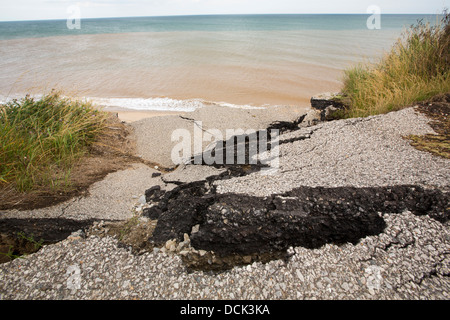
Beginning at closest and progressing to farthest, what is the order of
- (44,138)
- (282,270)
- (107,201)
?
(282,270) → (107,201) → (44,138)

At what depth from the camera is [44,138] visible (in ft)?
9.37

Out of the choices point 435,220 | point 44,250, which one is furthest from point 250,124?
point 44,250

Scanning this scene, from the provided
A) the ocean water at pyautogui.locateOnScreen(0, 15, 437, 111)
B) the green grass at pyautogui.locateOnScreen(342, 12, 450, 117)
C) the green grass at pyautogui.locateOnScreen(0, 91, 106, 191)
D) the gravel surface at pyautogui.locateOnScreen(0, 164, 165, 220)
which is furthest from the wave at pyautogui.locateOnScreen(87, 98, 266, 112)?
the gravel surface at pyautogui.locateOnScreen(0, 164, 165, 220)

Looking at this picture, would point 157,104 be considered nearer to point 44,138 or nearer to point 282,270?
point 44,138

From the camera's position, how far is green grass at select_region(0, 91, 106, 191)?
2.42 meters

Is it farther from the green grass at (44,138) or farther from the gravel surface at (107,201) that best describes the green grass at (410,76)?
the green grass at (44,138)

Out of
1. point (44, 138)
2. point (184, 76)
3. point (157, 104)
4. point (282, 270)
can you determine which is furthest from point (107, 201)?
point (184, 76)

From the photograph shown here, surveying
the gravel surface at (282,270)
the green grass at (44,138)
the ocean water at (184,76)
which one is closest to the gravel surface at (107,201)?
the gravel surface at (282,270)

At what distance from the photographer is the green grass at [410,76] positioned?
3.68 m

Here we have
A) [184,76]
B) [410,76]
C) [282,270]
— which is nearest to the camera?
[282,270]

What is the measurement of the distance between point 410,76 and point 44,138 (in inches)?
210

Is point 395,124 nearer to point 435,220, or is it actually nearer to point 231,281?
point 435,220

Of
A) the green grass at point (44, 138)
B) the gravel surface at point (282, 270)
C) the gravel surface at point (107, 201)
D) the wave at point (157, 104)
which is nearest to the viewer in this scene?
the gravel surface at point (282, 270)

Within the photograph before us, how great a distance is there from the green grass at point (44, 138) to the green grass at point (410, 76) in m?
4.09
